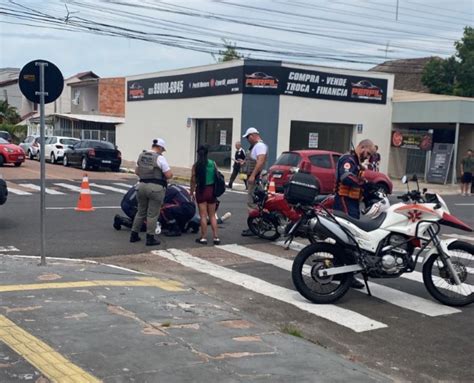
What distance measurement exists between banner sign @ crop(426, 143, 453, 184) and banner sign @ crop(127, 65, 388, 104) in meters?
4.05

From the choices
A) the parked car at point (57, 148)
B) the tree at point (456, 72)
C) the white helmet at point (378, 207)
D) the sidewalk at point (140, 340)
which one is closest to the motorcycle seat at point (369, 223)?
the white helmet at point (378, 207)

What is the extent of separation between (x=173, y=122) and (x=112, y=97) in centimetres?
1813

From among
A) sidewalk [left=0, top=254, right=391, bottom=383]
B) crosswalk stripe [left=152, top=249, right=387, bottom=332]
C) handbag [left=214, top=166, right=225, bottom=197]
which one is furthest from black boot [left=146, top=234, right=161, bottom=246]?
sidewalk [left=0, top=254, right=391, bottom=383]

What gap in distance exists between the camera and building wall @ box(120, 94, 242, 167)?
101 ft

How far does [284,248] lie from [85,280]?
415cm

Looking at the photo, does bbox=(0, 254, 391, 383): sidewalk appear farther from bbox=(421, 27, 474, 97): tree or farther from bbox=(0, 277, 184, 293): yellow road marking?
bbox=(421, 27, 474, 97): tree

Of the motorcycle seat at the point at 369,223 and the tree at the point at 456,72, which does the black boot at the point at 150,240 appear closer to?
the motorcycle seat at the point at 369,223

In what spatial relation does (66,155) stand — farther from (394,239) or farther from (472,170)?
(394,239)

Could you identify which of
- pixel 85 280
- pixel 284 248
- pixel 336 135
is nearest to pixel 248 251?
pixel 284 248

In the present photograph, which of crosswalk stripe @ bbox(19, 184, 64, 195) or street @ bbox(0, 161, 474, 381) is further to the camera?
crosswalk stripe @ bbox(19, 184, 64, 195)

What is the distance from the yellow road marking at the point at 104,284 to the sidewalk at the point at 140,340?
0.04 ft

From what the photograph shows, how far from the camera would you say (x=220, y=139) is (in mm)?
31797

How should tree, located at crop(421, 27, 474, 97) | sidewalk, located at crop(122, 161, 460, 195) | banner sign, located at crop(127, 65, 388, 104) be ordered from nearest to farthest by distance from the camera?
sidewalk, located at crop(122, 161, 460, 195) → banner sign, located at crop(127, 65, 388, 104) → tree, located at crop(421, 27, 474, 97)

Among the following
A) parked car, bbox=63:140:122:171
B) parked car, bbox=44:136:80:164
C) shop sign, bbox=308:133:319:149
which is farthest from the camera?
parked car, bbox=44:136:80:164
